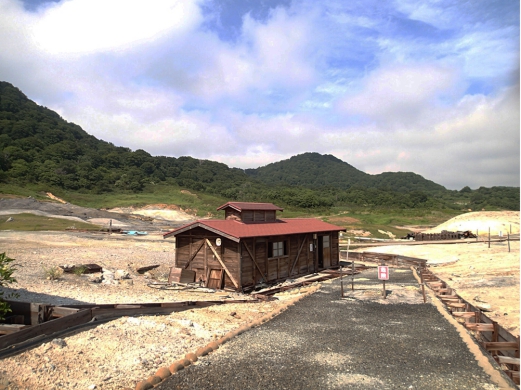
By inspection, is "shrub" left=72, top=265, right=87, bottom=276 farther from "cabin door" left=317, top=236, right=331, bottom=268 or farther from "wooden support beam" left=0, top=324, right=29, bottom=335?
"cabin door" left=317, top=236, right=331, bottom=268

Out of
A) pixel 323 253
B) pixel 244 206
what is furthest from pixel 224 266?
pixel 323 253

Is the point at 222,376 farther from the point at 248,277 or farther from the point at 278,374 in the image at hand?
the point at 248,277

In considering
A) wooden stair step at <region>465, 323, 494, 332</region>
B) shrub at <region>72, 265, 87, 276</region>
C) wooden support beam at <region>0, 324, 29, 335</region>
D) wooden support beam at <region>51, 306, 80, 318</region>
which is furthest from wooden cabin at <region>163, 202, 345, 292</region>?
wooden support beam at <region>0, 324, 29, 335</region>

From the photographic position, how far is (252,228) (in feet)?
70.6

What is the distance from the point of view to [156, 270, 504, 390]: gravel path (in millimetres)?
7613

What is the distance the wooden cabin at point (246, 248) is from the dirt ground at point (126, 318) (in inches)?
65.6

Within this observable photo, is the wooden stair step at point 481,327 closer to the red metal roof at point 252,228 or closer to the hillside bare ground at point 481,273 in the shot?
the hillside bare ground at point 481,273

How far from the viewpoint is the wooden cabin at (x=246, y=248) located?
1955cm

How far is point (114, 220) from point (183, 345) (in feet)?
183

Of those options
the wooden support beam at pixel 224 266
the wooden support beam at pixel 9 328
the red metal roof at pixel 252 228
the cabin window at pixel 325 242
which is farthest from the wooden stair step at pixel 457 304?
the wooden support beam at pixel 9 328

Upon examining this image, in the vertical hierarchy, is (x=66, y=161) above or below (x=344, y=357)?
above

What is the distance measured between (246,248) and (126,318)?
9.92 metres

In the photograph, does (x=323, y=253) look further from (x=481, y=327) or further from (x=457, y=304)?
(x=481, y=327)

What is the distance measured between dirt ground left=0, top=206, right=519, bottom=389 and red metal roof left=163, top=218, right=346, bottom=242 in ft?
10.5
